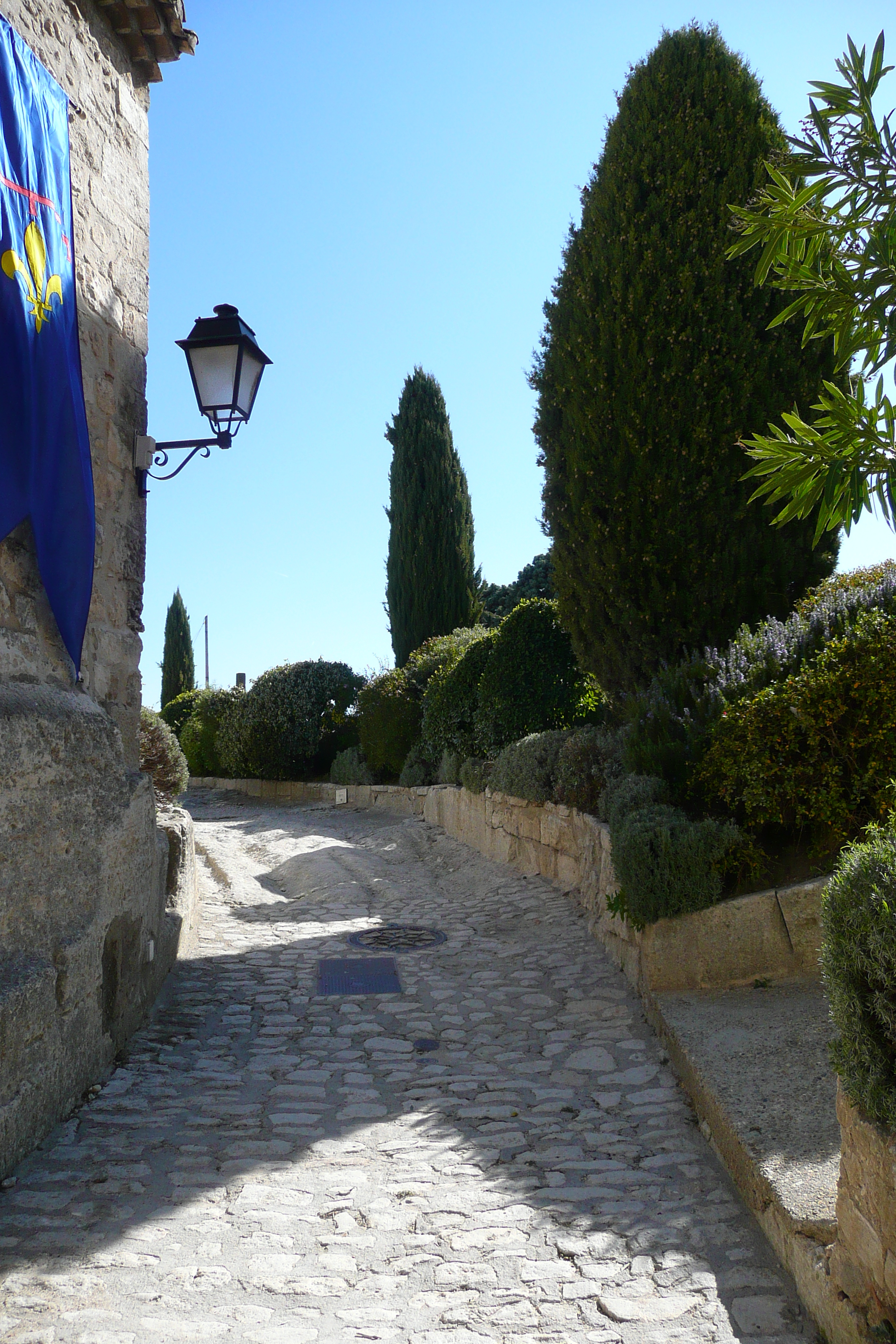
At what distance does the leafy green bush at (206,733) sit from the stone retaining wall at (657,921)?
937 centimetres

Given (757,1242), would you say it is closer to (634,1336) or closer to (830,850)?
(634,1336)

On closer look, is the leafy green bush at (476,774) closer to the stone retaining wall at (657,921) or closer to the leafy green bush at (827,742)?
the stone retaining wall at (657,921)

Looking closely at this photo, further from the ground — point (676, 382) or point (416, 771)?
point (676, 382)

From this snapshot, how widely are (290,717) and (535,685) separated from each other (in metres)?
7.79

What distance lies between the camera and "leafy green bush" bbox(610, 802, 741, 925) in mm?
4645

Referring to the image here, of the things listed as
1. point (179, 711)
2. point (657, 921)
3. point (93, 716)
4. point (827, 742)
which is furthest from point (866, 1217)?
A: point (179, 711)

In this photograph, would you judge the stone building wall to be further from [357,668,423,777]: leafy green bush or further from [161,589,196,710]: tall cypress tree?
[161,589,196,710]: tall cypress tree

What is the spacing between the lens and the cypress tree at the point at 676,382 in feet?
23.1

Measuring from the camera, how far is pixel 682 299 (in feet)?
23.4

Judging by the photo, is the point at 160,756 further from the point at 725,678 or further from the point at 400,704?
the point at 400,704

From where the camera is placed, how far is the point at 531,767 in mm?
7824

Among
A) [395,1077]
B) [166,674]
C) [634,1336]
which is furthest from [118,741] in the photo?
[166,674]

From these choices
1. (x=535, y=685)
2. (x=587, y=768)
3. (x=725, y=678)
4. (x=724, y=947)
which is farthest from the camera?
(x=535, y=685)

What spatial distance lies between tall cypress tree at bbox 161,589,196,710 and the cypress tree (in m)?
26.5
